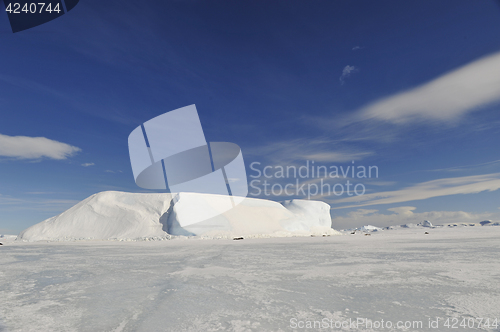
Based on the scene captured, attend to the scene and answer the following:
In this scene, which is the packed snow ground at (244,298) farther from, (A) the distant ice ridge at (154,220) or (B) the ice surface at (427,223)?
(B) the ice surface at (427,223)

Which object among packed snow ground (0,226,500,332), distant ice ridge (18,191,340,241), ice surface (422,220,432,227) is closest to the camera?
packed snow ground (0,226,500,332)

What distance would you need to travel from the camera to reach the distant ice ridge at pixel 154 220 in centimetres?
2595

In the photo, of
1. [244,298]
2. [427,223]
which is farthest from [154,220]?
[427,223]

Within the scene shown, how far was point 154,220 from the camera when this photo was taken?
91.8 ft

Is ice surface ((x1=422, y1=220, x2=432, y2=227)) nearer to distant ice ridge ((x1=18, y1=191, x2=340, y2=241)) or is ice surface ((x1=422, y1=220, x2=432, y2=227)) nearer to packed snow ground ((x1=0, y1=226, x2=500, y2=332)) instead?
distant ice ridge ((x1=18, y1=191, x2=340, y2=241))

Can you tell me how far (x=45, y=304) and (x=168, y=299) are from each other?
1.66 meters

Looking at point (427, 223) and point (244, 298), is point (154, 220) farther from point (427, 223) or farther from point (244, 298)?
point (427, 223)

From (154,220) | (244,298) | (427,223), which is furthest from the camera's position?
(427,223)

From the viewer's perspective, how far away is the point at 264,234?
1110 inches

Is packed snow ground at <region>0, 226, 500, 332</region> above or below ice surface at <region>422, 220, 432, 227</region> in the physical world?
above

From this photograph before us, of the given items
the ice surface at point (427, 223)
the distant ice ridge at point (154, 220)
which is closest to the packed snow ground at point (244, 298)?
the distant ice ridge at point (154, 220)

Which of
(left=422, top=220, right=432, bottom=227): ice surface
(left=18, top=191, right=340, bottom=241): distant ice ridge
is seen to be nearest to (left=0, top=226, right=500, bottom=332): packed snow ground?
(left=18, top=191, right=340, bottom=241): distant ice ridge

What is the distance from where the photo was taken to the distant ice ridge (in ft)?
85.1

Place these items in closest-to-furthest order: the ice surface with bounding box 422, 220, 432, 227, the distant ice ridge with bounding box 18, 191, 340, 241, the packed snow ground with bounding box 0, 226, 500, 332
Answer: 1. the packed snow ground with bounding box 0, 226, 500, 332
2. the distant ice ridge with bounding box 18, 191, 340, 241
3. the ice surface with bounding box 422, 220, 432, 227
